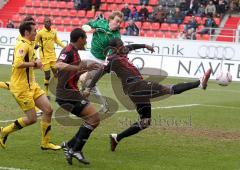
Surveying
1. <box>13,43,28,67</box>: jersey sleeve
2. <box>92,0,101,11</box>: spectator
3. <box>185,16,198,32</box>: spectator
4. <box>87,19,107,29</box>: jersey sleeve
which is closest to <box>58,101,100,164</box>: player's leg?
<box>13,43,28,67</box>: jersey sleeve

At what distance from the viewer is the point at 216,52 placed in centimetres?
2986

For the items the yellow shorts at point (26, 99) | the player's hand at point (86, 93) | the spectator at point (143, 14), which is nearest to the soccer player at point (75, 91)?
the player's hand at point (86, 93)

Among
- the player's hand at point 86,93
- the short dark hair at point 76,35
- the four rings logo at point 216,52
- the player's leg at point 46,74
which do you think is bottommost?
the four rings logo at point 216,52

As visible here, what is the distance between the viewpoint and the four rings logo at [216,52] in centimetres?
2939

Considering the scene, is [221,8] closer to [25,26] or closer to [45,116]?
[45,116]

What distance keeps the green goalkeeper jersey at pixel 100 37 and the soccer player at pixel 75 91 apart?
5326 mm

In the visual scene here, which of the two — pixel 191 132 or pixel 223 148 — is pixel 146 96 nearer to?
pixel 223 148

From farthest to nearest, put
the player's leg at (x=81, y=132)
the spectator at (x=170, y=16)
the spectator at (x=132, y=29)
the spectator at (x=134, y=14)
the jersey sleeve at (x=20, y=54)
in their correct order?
the spectator at (x=134, y=14) → the spectator at (x=170, y=16) → the spectator at (x=132, y=29) → the jersey sleeve at (x=20, y=54) → the player's leg at (x=81, y=132)

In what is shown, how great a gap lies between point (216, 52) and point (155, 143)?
18.9 meters

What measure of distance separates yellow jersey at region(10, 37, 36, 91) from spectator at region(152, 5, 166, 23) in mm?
25199

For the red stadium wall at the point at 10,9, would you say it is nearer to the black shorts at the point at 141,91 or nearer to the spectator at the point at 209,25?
the spectator at the point at 209,25

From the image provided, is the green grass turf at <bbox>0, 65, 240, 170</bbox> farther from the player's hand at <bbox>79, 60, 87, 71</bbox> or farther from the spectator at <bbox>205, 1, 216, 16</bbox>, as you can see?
the spectator at <bbox>205, 1, 216, 16</bbox>

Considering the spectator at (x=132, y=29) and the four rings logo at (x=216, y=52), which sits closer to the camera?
the four rings logo at (x=216, y=52)

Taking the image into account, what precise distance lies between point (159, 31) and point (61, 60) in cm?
2569
